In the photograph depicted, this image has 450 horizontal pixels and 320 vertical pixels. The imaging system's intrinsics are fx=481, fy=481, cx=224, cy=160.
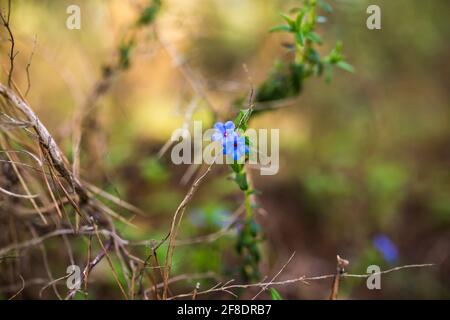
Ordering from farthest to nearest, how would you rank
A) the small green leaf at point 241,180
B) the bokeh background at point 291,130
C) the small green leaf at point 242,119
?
the bokeh background at point 291,130, the small green leaf at point 241,180, the small green leaf at point 242,119

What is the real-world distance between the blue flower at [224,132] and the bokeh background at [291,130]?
875 millimetres

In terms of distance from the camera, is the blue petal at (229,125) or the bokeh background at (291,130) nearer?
the blue petal at (229,125)

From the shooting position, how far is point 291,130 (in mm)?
3955

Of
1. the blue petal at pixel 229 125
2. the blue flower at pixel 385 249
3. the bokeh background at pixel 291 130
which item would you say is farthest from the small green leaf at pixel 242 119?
the blue flower at pixel 385 249

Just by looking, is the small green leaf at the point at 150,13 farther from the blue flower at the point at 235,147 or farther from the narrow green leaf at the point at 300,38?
the blue flower at the point at 235,147

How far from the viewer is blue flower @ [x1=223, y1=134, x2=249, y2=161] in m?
1.52

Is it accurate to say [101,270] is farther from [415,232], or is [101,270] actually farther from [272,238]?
[415,232]

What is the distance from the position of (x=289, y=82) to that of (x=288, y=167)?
60.5 inches

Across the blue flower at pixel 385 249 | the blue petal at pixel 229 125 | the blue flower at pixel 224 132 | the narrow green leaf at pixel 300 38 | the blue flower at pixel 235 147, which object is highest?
the narrow green leaf at pixel 300 38

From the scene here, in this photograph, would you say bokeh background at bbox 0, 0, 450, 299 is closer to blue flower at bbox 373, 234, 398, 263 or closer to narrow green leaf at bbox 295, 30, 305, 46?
blue flower at bbox 373, 234, 398, 263

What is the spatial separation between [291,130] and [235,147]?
2.48 metres

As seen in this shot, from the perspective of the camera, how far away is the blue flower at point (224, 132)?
1521 millimetres

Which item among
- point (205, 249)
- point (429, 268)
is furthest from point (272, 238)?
point (429, 268)

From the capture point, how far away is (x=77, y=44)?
3.78m
